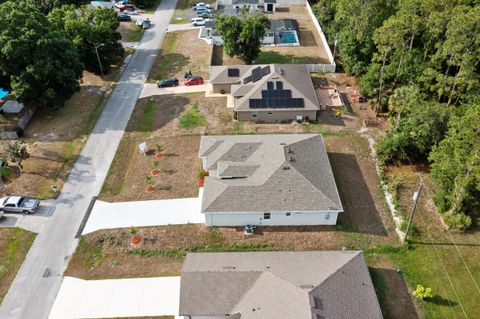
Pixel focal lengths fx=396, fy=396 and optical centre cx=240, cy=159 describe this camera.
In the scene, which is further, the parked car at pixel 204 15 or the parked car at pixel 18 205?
the parked car at pixel 204 15

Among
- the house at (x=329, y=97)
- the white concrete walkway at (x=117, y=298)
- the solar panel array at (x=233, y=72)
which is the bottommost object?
the white concrete walkway at (x=117, y=298)

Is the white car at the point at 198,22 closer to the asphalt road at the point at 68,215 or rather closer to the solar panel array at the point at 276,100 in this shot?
the asphalt road at the point at 68,215

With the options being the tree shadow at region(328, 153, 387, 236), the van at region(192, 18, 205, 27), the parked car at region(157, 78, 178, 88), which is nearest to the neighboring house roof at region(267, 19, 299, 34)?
the van at region(192, 18, 205, 27)

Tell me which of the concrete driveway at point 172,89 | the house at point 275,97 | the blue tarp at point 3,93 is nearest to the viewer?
the house at point 275,97

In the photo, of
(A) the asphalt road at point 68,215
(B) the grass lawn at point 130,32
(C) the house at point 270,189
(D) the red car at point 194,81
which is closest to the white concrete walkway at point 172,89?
(D) the red car at point 194,81

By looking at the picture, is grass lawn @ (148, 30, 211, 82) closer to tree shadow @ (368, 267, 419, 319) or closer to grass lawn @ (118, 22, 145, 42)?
grass lawn @ (118, 22, 145, 42)

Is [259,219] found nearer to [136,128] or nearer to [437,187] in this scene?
[437,187]

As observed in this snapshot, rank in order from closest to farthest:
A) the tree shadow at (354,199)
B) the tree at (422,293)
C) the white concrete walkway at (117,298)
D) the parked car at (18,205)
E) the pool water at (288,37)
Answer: the white concrete walkway at (117,298) → the tree at (422,293) → the tree shadow at (354,199) → the parked car at (18,205) → the pool water at (288,37)
